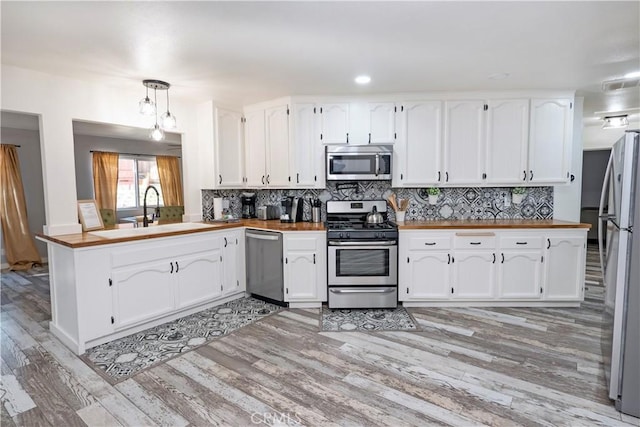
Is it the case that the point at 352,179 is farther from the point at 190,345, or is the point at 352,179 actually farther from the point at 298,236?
the point at 190,345

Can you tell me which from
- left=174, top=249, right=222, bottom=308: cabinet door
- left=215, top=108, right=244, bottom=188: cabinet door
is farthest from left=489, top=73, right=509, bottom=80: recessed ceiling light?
left=174, top=249, right=222, bottom=308: cabinet door

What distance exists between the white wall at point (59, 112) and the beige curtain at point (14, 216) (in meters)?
3.56

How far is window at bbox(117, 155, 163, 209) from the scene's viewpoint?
278 inches

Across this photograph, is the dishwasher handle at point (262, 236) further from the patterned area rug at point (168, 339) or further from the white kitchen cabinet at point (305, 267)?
the patterned area rug at point (168, 339)

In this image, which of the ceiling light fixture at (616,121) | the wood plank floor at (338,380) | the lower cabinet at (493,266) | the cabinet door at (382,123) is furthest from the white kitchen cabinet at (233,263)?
the ceiling light fixture at (616,121)

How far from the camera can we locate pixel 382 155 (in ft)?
12.1

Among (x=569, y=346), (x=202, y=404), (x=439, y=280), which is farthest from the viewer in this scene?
(x=439, y=280)

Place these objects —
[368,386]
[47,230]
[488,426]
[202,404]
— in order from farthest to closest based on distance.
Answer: [47,230] < [368,386] < [202,404] < [488,426]

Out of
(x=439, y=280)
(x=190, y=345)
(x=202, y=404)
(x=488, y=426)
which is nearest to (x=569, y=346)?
(x=439, y=280)

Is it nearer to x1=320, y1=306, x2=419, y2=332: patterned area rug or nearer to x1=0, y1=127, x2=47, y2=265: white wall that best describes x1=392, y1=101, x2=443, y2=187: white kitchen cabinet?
x1=320, y1=306, x2=419, y2=332: patterned area rug

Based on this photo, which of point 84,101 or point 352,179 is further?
point 352,179

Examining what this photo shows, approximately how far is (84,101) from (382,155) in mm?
3052

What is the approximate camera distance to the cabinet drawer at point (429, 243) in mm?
3486

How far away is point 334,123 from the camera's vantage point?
386 centimetres
